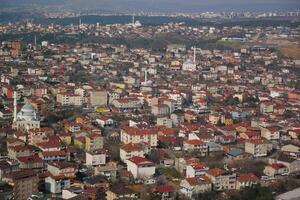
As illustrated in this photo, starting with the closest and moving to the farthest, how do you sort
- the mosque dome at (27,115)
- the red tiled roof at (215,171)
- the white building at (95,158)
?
1. the red tiled roof at (215,171)
2. the white building at (95,158)
3. the mosque dome at (27,115)

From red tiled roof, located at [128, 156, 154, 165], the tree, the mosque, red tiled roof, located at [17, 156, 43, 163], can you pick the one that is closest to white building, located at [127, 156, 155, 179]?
red tiled roof, located at [128, 156, 154, 165]

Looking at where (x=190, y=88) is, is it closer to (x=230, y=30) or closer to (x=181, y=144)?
(x=181, y=144)

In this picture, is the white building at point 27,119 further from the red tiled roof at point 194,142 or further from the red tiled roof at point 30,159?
the red tiled roof at point 194,142

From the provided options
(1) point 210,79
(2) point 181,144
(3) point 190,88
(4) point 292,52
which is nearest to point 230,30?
(4) point 292,52

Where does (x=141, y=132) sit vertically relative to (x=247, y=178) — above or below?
above

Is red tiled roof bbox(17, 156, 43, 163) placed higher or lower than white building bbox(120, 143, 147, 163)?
higher

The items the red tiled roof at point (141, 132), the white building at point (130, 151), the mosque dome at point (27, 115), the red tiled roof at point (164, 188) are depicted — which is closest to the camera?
the red tiled roof at point (164, 188)

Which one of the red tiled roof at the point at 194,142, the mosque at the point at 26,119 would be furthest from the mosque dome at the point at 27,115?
the red tiled roof at the point at 194,142

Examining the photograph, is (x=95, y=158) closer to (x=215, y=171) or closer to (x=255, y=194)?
(x=215, y=171)

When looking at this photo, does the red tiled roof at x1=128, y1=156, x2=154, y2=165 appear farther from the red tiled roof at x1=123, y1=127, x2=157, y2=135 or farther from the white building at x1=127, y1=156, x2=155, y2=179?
the red tiled roof at x1=123, y1=127, x2=157, y2=135

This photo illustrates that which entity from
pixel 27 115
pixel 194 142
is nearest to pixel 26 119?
pixel 27 115

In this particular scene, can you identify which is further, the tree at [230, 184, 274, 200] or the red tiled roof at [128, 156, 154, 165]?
the red tiled roof at [128, 156, 154, 165]
